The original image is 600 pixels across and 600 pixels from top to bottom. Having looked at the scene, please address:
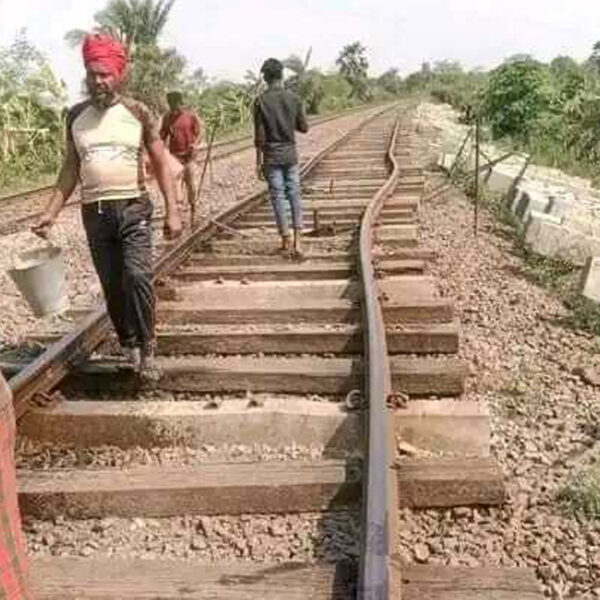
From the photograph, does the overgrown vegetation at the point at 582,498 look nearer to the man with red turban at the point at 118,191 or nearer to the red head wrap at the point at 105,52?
the man with red turban at the point at 118,191

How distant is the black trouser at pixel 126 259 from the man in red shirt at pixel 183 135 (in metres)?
5.93

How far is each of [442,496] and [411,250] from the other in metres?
4.23

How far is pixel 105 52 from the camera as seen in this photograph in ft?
13.7

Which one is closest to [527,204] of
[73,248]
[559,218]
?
[559,218]

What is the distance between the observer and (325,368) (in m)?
4.68

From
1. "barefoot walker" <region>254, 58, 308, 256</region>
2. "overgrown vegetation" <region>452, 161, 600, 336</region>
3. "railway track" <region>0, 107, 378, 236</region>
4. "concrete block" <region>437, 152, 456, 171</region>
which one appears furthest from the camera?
"concrete block" <region>437, 152, 456, 171</region>

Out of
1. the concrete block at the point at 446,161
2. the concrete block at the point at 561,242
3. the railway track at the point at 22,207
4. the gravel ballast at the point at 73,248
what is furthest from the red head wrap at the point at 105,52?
the concrete block at the point at 446,161

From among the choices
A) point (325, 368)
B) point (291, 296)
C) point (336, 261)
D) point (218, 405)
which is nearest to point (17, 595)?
point (218, 405)

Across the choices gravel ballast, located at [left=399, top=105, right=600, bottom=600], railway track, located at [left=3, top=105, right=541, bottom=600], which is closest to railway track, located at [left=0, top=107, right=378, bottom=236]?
railway track, located at [left=3, top=105, right=541, bottom=600]

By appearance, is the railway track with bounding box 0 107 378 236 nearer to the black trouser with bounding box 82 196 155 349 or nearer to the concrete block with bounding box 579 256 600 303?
the black trouser with bounding box 82 196 155 349

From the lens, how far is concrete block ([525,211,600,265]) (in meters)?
7.80

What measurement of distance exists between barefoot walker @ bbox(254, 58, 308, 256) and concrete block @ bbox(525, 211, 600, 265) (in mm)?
1991

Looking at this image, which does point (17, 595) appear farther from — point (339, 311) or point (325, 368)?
Result: point (339, 311)

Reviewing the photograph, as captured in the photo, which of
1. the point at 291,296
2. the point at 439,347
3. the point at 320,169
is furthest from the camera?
the point at 320,169
